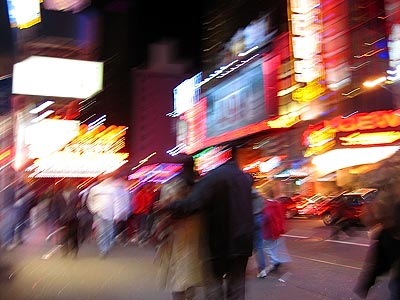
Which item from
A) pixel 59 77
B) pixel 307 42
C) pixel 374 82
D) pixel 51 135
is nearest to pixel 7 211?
pixel 307 42

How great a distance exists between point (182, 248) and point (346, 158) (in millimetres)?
18411

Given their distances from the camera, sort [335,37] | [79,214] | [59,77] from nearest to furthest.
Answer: [79,214], [335,37], [59,77]

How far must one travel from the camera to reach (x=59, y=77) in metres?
29.7

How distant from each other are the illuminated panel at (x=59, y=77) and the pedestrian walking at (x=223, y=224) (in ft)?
81.5

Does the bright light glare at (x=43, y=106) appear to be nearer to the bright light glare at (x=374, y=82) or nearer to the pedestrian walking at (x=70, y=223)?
Answer: the bright light glare at (x=374, y=82)

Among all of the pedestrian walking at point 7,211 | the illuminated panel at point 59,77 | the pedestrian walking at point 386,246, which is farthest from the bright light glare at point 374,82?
the pedestrian walking at point 386,246

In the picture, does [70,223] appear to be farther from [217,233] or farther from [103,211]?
[217,233]

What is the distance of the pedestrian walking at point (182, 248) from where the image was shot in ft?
14.0

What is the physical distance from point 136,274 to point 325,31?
1551cm

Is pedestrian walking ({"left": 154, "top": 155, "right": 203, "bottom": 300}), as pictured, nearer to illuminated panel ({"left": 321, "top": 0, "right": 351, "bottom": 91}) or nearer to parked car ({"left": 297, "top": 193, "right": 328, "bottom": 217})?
parked car ({"left": 297, "top": 193, "right": 328, "bottom": 217})

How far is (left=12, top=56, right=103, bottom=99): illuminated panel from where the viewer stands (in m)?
28.1

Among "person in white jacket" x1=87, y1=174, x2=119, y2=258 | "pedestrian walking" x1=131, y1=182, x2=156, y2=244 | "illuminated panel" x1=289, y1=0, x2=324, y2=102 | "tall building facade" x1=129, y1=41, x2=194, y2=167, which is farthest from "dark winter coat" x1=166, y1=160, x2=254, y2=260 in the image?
"tall building facade" x1=129, y1=41, x2=194, y2=167

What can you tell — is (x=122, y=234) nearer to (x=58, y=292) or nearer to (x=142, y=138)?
(x=58, y=292)

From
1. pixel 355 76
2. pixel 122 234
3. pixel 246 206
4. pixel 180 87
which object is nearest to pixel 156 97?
pixel 180 87
